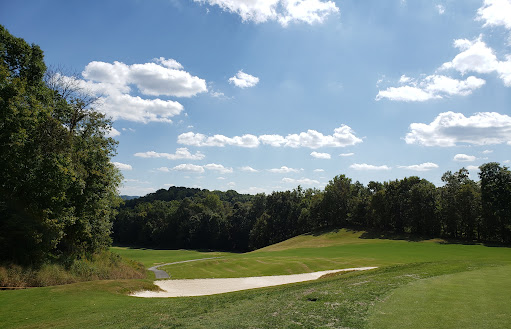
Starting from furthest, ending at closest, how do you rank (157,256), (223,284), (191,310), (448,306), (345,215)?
(345,215) → (157,256) → (223,284) → (191,310) → (448,306)

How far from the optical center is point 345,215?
291 feet

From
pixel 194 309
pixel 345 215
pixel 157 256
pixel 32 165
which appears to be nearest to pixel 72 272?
pixel 32 165

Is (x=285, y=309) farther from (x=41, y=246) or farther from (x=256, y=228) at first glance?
(x=256, y=228)

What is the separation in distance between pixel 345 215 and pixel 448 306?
3252 inches

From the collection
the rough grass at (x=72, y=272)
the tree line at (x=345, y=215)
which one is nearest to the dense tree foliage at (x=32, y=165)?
the rough grass at (x=72, y=272)

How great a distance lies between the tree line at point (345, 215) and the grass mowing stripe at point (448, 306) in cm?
5584

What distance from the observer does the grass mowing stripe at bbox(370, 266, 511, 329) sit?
7715 millimetres

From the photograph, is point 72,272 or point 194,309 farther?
point 72,272

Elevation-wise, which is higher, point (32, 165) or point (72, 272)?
point (32, 165)

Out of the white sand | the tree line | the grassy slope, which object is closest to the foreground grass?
the grassy slope

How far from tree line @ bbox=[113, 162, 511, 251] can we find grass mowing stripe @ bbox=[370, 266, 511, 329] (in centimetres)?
5584

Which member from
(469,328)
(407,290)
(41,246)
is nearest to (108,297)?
(41,246)

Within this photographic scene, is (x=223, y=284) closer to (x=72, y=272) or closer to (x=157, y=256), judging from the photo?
(x=72, y=272)

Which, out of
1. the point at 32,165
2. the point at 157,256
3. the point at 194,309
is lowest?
the point at 157,256
